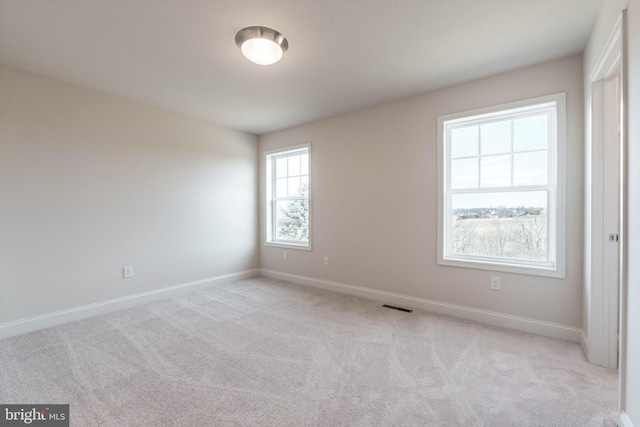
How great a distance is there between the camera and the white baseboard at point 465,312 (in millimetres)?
2535

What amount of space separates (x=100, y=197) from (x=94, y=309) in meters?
1.26

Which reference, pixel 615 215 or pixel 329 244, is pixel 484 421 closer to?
pixel 615 215

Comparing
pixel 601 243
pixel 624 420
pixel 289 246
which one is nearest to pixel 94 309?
pixel 289 246

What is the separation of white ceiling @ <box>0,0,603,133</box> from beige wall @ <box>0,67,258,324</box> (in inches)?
14.5

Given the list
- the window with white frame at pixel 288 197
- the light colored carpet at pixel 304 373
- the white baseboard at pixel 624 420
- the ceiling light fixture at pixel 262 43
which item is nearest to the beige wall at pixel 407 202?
the window with white frame at pixel 288 197

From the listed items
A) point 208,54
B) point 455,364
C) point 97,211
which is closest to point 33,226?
point 97,211

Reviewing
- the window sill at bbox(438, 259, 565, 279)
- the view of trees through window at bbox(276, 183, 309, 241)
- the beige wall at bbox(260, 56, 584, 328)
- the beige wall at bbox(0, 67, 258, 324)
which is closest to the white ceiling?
the beige wall at bbox(260, 56, 584, 328)

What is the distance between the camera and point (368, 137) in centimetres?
371

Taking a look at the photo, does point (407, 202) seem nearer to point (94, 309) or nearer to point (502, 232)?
point (502, 232)

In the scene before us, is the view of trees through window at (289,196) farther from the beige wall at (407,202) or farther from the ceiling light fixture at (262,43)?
the ceiling light fixture at (262,43)

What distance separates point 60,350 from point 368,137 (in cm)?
381

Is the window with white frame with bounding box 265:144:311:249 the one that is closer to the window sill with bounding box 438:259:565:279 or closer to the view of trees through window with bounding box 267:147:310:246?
the view of trees through window with bounding box 267:147:310:246

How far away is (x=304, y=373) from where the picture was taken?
2031 mm

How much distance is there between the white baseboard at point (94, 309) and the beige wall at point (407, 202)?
4.41 feet
